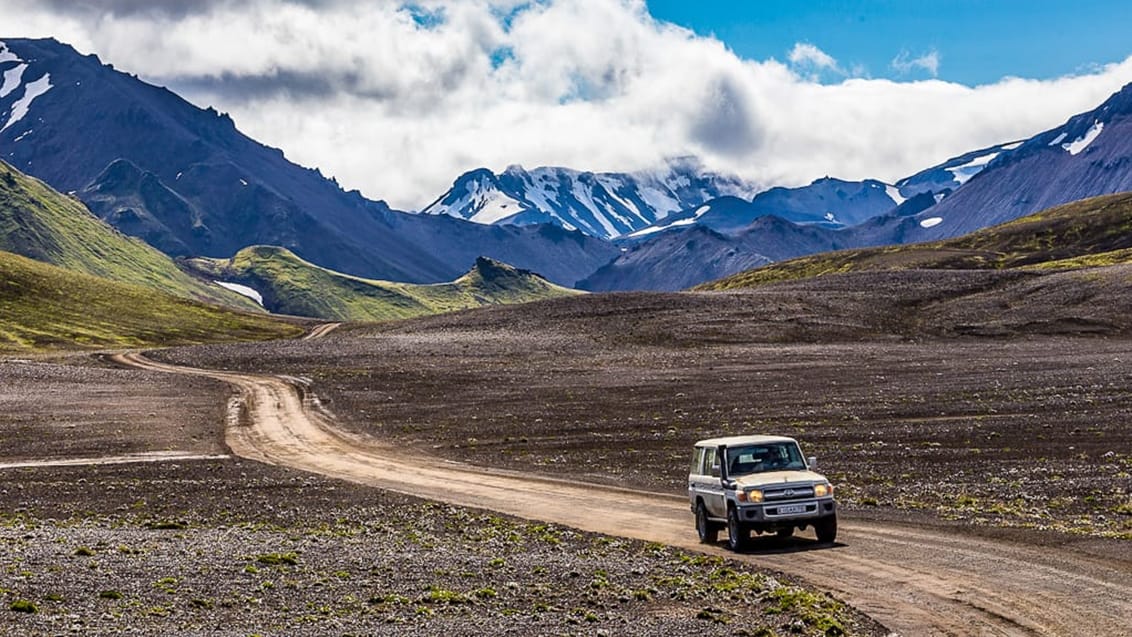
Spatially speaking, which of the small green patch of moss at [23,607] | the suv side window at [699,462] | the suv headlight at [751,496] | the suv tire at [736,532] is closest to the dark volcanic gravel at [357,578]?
the small green patch of moss at [23,607]

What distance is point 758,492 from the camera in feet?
95.4

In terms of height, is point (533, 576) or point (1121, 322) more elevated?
point (1121, 322)

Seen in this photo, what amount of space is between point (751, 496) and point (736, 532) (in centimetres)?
109

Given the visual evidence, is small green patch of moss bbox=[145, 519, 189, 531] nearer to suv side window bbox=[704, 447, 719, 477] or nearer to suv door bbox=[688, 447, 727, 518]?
suv door bbox=[688, 447, 727, 518]

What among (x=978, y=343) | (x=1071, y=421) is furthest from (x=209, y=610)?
(x=978, y=343)

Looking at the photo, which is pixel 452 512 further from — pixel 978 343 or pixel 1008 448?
pixel 978 343

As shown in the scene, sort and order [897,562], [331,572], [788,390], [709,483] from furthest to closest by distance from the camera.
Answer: [788,390] < [709,483] < [331,572] < [897,562]

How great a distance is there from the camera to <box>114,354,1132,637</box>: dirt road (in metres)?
21.0

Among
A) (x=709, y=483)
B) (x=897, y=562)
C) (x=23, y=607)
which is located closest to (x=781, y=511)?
(x=709, y=483)

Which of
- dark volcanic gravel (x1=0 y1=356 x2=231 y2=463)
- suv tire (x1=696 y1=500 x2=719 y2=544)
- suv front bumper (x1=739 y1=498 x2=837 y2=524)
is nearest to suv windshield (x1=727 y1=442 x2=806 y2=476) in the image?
suv front bumper (x1=739 y1=498 x2=837 y2=524)

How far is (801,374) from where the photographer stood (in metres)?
94.1

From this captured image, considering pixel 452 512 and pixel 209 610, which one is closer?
Result: pixel 209 610

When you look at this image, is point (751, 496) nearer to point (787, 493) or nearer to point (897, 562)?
point (787, 493)

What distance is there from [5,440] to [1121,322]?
11288 centimetres
